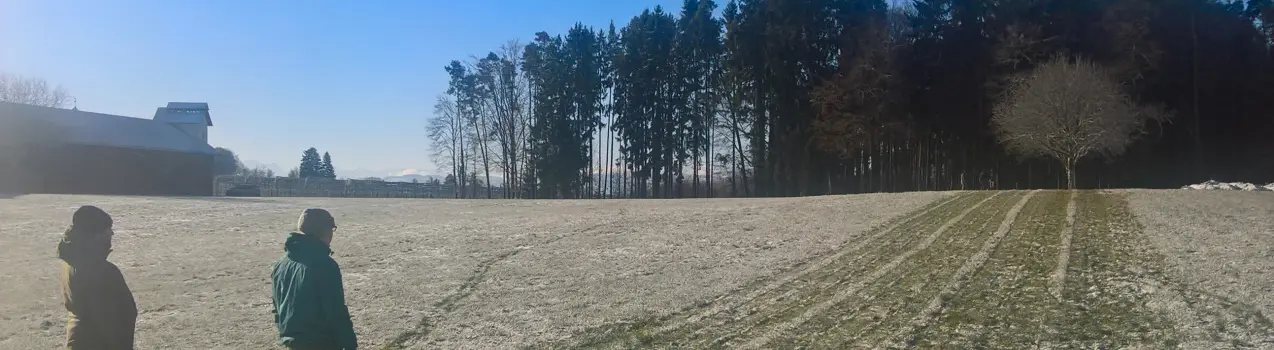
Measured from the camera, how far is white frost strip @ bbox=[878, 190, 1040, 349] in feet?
28.7

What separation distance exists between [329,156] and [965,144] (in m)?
83.4

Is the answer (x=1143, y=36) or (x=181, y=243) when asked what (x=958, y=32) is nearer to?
(x=1143, y=36)

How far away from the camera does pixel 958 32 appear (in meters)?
41.2

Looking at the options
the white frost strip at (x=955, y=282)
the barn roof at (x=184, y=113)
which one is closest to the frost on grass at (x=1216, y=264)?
the white frost strip at (x=955, y=282)

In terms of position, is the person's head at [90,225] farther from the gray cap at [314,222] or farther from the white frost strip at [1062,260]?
the white frost strip at [1062,260]

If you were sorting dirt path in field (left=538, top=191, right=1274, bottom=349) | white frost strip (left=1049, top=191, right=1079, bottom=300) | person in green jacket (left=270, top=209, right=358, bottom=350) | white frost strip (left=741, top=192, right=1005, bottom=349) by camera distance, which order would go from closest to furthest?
person in green jacket (left=270, top=209, right=358, bottom=350) < dirt path in field (left=538, top=191, right=1274, bottom=349) < white frost strip (left=741, top=192, right=1005, bottom=349) < white frost strip (left=1049, top=191, right=1079, bottom=300)

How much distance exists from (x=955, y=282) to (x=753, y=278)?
296 centimetres

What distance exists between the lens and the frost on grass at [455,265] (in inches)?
404

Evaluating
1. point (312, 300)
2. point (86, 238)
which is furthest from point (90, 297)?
point (312, 300)

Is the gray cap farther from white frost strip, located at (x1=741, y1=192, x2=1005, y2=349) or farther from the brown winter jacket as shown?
white frost strip, located at (x1=741, y1=192, x2=1005, y2=349)

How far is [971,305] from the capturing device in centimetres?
973

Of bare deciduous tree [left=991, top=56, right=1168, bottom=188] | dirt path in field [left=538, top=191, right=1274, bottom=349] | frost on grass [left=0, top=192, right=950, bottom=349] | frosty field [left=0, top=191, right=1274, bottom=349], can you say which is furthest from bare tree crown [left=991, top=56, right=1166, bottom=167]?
dirt path in field [left=538, top=191, right=1274, bottom=349]

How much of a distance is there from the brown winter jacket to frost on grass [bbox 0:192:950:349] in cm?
436

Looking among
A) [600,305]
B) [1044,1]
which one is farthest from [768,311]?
[1044,1]
